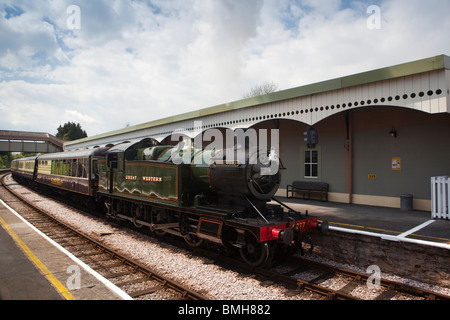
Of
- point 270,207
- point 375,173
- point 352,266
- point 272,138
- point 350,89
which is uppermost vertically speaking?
point 350,89

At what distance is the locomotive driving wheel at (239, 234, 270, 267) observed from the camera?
5.18 metres

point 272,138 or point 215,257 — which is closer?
point 215,257

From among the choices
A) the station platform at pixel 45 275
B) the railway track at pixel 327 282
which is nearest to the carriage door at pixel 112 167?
the station platform at pixel 45 275

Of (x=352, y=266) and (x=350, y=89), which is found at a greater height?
→ (x=350, y=89)

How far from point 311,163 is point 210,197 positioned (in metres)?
7.42

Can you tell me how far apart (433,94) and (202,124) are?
33.2 ft

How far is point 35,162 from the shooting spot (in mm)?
19859

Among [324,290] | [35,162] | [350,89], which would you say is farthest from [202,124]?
[35,162]

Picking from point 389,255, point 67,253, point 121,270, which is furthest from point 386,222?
point 67,253

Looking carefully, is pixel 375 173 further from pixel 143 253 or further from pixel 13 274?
pixel 13 274

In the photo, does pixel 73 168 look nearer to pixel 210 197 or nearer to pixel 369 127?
pixel 210 197

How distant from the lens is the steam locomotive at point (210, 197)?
5.40 meters

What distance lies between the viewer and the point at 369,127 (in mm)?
10633

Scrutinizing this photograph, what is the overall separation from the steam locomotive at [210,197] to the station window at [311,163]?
610cm
